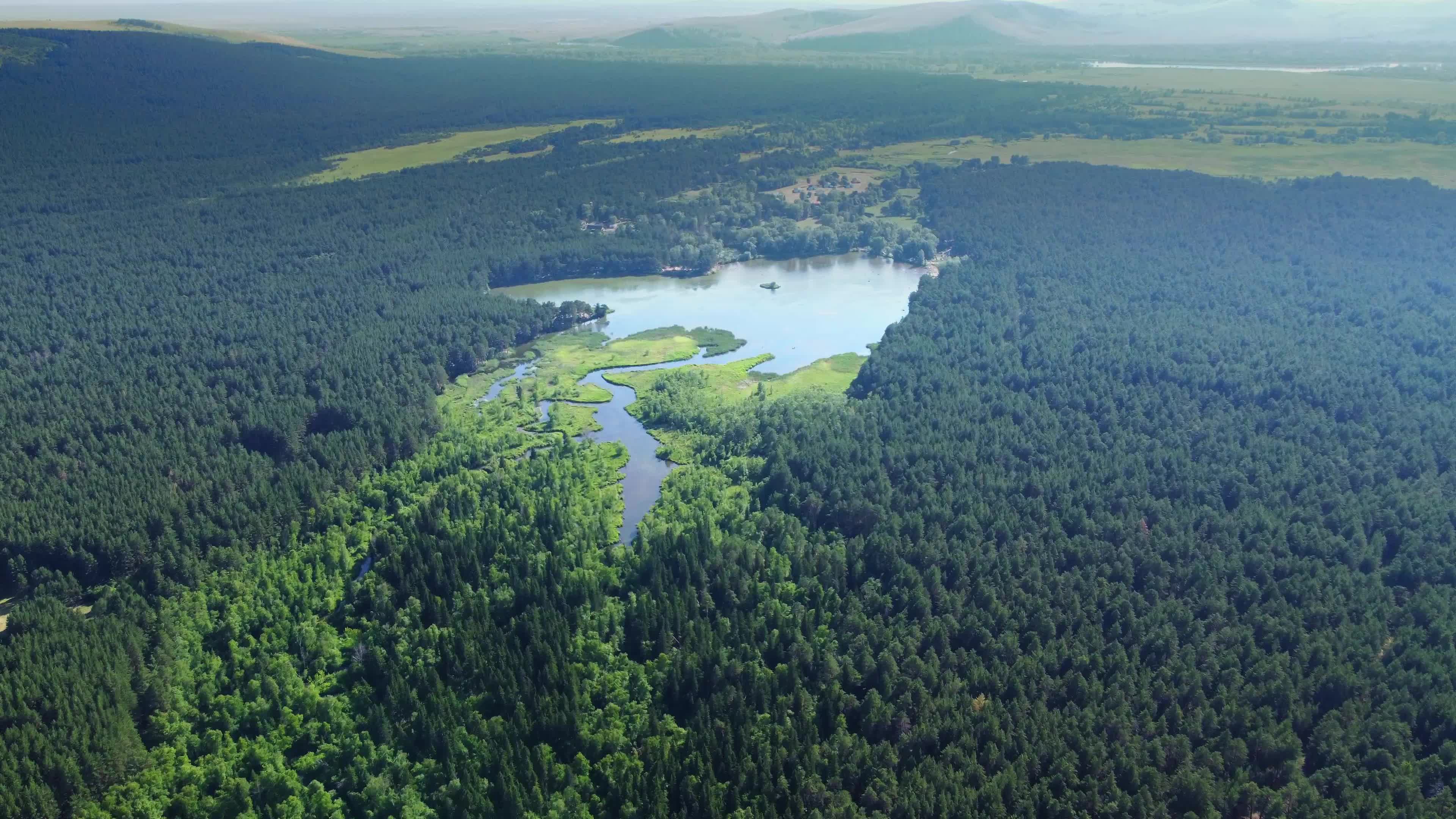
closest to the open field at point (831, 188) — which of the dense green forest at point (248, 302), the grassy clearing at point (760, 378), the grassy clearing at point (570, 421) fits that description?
the dense green forest at point (248, 302)

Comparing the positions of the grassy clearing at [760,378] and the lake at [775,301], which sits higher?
the lake at [775,301]

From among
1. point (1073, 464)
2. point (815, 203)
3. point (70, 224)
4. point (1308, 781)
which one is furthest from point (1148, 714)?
point (70, 224)

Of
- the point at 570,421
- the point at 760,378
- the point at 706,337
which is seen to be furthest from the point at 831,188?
the point at 570,421

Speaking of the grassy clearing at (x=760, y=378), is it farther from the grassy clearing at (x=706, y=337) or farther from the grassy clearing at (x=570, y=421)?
the grassy clearing at (x=570, y=421)

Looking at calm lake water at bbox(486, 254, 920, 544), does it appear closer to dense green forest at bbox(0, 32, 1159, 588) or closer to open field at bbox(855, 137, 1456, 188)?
dense green forest at bbox(0, 32, 1159, 588)

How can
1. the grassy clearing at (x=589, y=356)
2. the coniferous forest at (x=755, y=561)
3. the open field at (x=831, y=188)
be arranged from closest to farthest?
the coniferous forest at (x=755, y=561) → the grassy clearing at (x=589, y=356) → the open field at (x=831, y=188)

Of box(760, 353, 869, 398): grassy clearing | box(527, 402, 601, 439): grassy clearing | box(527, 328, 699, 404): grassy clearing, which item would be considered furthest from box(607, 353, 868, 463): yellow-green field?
box(527, 402, 601, 439): grassy clearing
